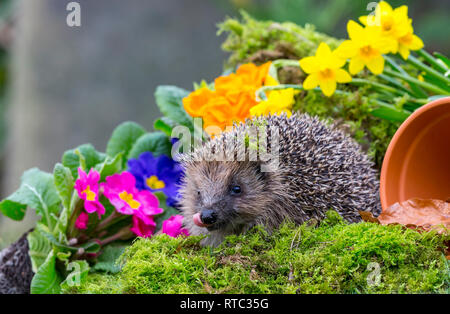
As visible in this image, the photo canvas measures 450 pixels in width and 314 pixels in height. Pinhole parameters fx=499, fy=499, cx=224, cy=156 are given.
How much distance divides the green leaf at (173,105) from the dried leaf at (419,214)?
1566mm

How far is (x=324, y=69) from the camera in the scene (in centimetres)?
330

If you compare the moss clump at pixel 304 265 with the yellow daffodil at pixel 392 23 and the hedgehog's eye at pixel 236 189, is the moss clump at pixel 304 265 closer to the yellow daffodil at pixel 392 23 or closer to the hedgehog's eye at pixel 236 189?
the hedgehog's eye at pixel 236 189

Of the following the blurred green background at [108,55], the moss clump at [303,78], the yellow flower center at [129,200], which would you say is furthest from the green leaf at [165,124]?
the blurred green background at [108,55]

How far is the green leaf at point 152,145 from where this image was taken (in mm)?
3642

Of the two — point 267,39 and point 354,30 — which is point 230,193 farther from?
point 267,39

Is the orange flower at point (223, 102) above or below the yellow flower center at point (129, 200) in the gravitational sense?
above

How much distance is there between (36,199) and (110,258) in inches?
24.5

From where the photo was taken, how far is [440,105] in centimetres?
274

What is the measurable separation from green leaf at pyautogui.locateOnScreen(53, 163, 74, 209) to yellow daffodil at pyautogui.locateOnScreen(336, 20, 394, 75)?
1.90 meters

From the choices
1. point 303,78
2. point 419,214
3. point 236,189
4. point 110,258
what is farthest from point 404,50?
point 110,258

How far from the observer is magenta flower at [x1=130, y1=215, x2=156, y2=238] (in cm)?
316
